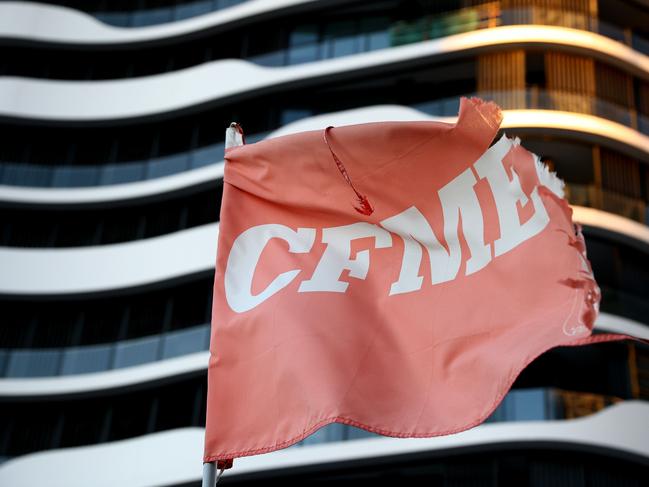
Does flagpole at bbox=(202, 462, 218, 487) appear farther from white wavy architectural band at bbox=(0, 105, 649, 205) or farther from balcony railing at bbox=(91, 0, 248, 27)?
balcony railing at bbox=(91, 0, 248, 27)

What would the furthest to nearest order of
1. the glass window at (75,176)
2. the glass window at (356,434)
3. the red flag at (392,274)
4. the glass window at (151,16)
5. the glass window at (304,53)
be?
the glass window at (151,16)
the glass window at (75,176)
the glass window at (304,53)
the glass window at (356,434)
the red flag at (392,274)

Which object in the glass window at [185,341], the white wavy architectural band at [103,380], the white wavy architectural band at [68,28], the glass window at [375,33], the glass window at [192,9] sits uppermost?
the glass window at [192,9]

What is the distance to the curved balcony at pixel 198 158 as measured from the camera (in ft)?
90.8

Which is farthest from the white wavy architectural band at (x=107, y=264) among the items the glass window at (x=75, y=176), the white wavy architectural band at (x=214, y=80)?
the white wavy architectural band at (x=214, y=80)

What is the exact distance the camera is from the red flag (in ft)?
30.2

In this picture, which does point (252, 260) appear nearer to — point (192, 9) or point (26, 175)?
point (26, 175)

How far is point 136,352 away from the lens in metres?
29.6

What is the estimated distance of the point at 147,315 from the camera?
30.7 m

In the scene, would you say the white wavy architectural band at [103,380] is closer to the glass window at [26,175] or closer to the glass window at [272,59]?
the glass window at [26,175]

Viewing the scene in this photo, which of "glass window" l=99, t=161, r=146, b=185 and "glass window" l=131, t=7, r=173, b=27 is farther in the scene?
"glass window" l=131, t=7, r=173, b=27

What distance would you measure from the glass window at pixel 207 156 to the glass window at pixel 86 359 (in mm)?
6136

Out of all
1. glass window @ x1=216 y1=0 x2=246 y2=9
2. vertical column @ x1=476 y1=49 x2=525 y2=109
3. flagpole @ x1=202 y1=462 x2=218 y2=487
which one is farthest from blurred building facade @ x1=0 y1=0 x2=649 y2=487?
flagpole @ x1=202 y1=462 x2=218 y2=487

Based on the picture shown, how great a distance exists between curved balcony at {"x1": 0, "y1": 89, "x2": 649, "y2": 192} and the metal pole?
2031 centimetres

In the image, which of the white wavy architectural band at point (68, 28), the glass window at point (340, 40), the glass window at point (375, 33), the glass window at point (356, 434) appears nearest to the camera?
the glass window at point (356, 434)
